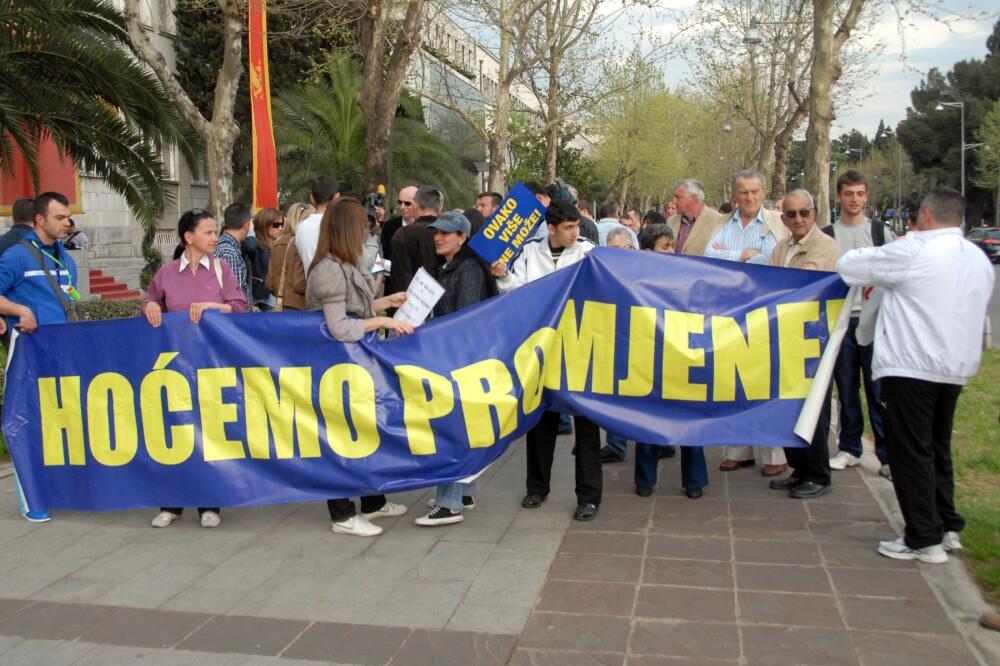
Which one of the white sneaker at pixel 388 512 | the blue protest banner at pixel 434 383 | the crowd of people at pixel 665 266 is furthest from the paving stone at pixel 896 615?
the white sneaker at pixel 388 512

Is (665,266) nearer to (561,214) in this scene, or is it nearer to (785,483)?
(561,214)

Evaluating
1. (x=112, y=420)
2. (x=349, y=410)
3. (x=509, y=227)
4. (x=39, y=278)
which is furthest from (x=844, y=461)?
(x=39, y=278)

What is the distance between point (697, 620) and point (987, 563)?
1.78m

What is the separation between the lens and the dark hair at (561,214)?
21.5 feet

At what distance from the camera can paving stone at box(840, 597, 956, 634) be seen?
4.55 meters

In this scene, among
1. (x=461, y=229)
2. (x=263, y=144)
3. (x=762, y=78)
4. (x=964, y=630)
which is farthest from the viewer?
(x=762, y=78)

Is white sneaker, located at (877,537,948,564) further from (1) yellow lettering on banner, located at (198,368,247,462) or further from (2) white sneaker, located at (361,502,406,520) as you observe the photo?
(1) yellow lettering on banner, located at (198,368,247,462)

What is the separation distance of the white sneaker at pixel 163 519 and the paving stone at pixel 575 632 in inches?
104

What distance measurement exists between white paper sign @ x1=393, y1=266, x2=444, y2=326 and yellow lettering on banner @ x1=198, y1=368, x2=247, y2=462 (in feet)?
3.48

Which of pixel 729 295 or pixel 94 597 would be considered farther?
pixel 729 295

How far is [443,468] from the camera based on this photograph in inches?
234

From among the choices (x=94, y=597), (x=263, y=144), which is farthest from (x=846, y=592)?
(x=263, y=144)

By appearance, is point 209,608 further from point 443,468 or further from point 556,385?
point 556,385

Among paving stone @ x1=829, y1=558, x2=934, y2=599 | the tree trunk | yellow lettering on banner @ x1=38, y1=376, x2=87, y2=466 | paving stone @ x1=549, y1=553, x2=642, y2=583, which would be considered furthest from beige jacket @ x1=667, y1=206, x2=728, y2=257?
the tree trunk
